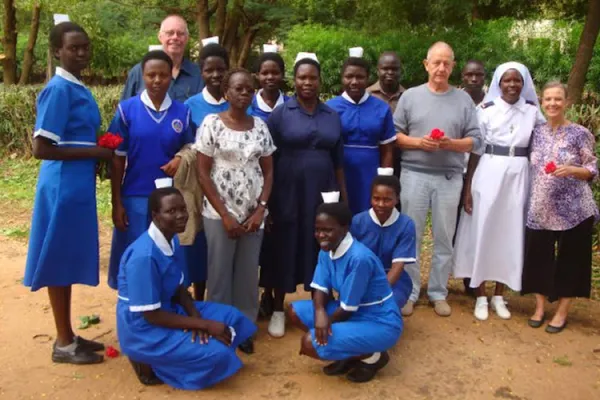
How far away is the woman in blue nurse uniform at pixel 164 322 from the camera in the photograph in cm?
339

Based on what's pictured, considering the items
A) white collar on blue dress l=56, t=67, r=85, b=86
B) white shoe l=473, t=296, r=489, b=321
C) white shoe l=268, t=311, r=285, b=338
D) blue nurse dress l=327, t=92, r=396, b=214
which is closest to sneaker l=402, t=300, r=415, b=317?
white shoe l=473, t=296, r=489, b=321

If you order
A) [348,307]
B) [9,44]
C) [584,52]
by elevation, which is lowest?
[348,307]

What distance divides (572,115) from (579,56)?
2596 millimetres

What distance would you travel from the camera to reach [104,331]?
4402 millimetres

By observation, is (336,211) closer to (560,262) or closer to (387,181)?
(387,181)

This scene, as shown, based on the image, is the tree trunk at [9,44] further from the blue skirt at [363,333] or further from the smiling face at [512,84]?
the blue skirt at [363,333]

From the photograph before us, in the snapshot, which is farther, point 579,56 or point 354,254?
point 579,56

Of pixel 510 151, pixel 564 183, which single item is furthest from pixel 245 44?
pixel 564 183

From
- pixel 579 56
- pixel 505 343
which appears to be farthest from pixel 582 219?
pixel 579 56

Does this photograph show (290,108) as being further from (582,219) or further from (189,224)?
(582,219)

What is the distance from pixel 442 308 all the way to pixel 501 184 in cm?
107

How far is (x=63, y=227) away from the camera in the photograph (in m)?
3.61

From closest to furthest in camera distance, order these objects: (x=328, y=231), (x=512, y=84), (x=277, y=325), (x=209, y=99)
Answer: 1. (x=328, y=231)
2. (x=209, y=99)
3. (x=277, y=325)
4. (x=512, y=84)

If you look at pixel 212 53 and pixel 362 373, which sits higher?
pixel 212 53
